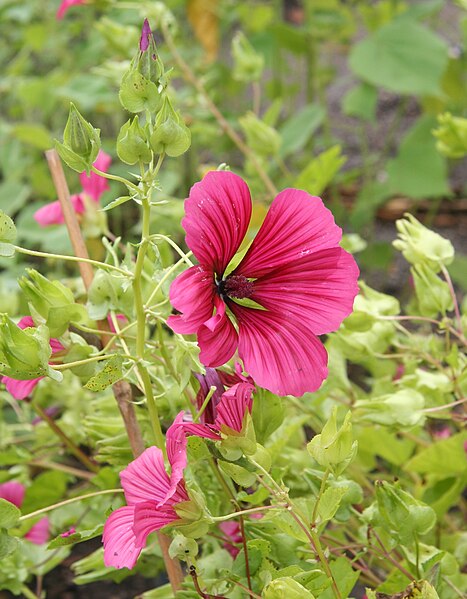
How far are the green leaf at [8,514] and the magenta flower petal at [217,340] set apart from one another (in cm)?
11

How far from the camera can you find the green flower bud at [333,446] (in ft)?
1.22

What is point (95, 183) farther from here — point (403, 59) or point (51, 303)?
point (403, 59)

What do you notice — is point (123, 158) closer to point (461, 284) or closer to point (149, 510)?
point (149, 510)

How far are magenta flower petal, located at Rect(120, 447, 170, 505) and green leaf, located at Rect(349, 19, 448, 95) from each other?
0.97m

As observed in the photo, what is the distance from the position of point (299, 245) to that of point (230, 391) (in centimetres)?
7

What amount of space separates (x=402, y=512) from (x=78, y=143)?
214 millimetres

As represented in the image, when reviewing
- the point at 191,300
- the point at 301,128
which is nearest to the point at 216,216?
the point at 191,300

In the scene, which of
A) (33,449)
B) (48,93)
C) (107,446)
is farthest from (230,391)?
(48,93)

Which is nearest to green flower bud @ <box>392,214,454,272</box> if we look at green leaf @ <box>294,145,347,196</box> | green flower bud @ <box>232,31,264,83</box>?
green leaf @ <box>294,145,347,196</box>

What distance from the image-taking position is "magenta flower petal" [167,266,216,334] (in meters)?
0.36

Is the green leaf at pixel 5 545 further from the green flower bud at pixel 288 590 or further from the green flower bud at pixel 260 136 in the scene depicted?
the green flower bud at pixel 260 136

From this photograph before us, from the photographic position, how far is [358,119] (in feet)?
6.02

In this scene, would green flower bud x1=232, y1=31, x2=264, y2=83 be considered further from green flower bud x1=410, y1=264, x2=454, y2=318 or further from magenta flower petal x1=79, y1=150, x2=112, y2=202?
green flower bud x1=410, y1=264, x2=454, y2=318

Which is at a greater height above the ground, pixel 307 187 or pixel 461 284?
pixel 307 187
